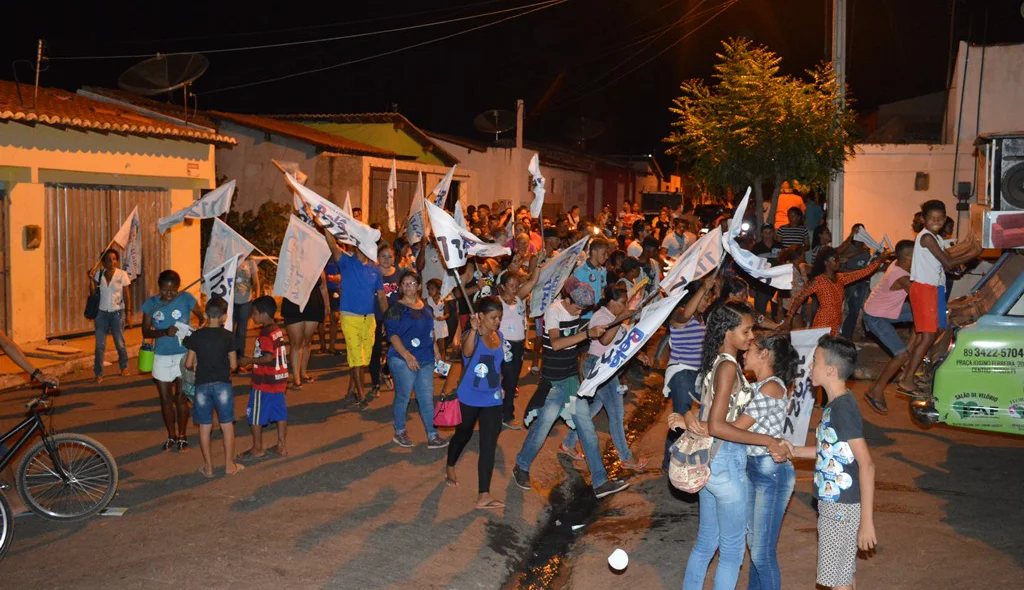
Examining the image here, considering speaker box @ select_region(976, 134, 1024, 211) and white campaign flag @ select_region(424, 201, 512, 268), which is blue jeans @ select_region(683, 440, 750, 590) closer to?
white campaign flag @ select_region(424, 201, 512, 268)

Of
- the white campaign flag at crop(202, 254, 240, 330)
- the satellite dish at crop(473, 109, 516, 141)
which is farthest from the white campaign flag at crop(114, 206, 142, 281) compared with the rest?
the satellite dish at crop(473, 109, 516, 141)

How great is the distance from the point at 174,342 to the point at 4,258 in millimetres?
6604

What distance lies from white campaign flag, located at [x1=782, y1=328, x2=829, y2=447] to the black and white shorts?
120 cm

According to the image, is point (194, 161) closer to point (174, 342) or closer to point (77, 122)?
point (77, 122)

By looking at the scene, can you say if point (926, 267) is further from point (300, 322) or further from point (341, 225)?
point (300, 322)

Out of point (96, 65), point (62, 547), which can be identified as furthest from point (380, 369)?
point (96, 65)

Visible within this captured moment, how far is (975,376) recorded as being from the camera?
7484 millimetres

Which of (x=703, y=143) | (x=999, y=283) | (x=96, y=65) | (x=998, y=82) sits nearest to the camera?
(x=999, y=283)

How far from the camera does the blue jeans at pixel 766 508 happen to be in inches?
206

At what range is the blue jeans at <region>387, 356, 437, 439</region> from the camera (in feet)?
29.0

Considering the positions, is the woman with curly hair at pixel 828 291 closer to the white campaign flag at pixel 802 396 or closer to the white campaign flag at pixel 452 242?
the white campaign flag at pixel 452 242

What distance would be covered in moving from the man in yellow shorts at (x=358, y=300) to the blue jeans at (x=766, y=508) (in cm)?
589

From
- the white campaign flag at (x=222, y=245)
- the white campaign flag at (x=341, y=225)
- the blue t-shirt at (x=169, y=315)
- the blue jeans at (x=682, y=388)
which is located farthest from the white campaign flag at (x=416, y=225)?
the blue jeans at (x=682, y=388)

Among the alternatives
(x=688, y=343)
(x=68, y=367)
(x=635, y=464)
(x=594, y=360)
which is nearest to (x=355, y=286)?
(x=594, y=360)
